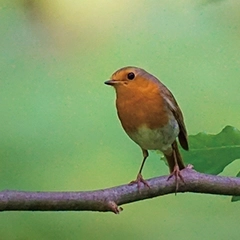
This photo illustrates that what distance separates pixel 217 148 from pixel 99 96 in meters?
0.63

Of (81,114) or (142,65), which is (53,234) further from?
(142,65)

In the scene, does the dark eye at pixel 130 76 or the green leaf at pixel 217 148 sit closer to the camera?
the green leaf at pixel 217 148

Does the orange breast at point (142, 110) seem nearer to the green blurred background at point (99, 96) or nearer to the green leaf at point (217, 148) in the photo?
the green leaf at point (217, 148)

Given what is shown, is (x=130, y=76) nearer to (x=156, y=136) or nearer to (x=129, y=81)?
(x=129, y=81)

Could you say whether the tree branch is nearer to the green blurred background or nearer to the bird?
the bird

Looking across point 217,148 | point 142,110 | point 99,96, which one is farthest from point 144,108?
point 99,96

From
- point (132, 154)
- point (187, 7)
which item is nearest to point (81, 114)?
point (132, 154)

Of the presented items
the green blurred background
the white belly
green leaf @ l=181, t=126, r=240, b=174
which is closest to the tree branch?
green leaf @ l=181, t=126, r=240, b=174

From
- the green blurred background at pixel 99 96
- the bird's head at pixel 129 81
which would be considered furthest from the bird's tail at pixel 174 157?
the green blurred background at pixel 99 96

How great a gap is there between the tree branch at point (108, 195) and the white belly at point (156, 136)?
0.13 metres

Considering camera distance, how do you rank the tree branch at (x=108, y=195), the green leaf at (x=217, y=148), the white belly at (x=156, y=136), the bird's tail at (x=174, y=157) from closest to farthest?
the tree branch at (x=108, y=195) → the green leaf at (x=217, y=148) → the white belly at (x=156, y=136) → the bird's tail at (x=174, y=157)

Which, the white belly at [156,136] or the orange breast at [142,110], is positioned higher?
the orange breast at [142,110]

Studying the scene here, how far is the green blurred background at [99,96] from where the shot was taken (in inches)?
Result: 61.9

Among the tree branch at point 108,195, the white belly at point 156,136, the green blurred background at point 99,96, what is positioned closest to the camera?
the tree branch at point 108,195
